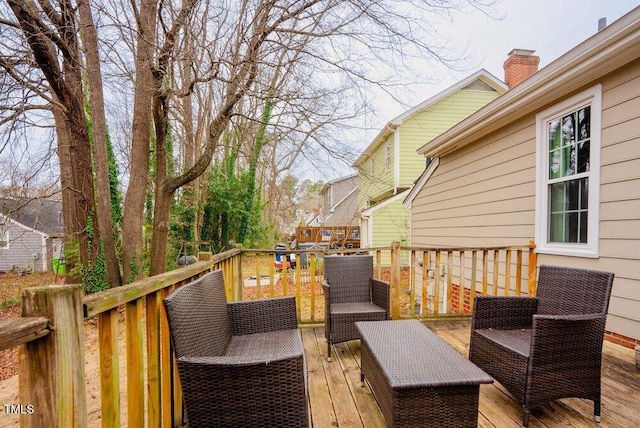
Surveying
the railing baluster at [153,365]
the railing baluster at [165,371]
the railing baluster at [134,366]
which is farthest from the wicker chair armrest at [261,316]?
the railing baluster at [134,366]

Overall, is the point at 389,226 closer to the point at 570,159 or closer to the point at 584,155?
the point at 570,159

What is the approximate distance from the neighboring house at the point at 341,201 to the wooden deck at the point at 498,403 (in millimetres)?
17207

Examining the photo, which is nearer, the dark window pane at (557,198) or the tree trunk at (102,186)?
the dark window pane at (557,198)

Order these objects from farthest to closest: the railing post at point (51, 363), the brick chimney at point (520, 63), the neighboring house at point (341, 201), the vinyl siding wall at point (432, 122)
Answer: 1. the neighboring house at point (341, 201)
2. the vinyl siding wall at point (432, 122)
3. the brick chimney at point (520, 63)
4. the railing post at point (51, 363)

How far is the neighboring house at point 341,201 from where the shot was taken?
20172mm

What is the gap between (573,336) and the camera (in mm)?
1889

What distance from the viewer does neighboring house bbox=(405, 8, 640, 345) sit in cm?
279

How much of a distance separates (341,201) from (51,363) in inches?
779

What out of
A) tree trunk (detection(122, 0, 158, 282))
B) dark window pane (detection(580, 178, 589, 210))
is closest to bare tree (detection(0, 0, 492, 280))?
tree trunk (detection(122, 0, 158, 282))

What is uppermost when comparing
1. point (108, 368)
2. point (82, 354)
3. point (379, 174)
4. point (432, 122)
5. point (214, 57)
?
point (432, 122)

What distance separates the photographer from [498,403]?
6.92 feet

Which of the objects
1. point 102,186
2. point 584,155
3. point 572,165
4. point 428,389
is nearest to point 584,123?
point 584,155

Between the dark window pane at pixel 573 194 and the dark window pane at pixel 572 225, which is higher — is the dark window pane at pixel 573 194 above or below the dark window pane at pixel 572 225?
above

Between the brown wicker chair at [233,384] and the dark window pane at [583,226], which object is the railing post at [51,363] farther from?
the dark window pane at [583,226]
